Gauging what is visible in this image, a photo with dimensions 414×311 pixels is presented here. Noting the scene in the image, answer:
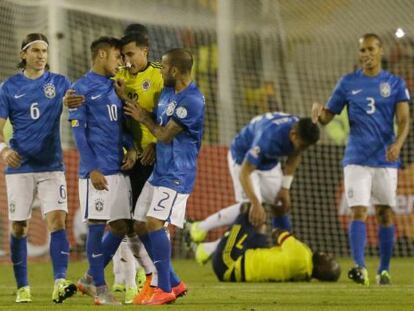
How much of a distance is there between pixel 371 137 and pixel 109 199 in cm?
341

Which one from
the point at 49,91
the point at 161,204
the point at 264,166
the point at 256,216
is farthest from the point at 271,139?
the point at 161,204

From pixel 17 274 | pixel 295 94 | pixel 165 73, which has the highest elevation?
pixel 295 94

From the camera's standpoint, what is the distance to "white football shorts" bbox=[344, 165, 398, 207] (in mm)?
11477

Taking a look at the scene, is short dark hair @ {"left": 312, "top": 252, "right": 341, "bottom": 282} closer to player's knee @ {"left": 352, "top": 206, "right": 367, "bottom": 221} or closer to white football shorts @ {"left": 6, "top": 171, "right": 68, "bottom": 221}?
player's knee @ {"left": 352, "top": 206, "right": 367, "bottom": 221}

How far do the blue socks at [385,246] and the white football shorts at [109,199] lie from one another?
327 centimetres

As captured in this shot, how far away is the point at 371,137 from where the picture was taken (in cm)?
1154

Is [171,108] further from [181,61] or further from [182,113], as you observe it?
[181,61]

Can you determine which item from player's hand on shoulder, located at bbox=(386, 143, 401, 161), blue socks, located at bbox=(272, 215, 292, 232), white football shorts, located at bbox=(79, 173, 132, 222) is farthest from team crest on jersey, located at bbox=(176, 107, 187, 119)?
blue socks, located at bbox=(272, 215, 292, 232)

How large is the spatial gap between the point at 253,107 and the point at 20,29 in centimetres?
376

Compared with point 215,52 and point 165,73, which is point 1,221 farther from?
point 165,73

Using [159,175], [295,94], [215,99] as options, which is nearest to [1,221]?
[215,99]

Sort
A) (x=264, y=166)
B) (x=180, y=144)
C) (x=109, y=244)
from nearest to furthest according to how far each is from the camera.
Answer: (x=180, y=144) → (x=109, y=244) → (x=264, y=166)

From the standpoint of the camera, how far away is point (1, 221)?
1551 cm

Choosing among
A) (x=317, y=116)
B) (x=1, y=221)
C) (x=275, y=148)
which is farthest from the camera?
(x=1, y=221)
